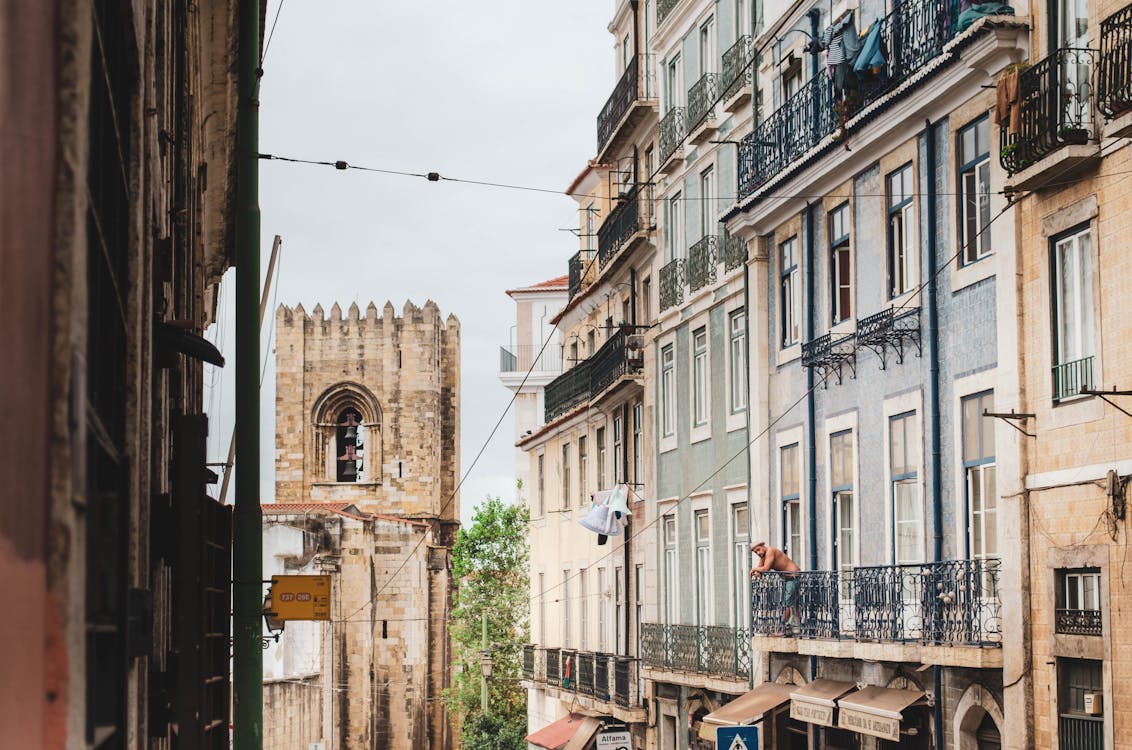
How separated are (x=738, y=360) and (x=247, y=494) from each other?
15863 mm

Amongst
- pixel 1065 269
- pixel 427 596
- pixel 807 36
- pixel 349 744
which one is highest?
pixel 807 36

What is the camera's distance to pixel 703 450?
27969mm

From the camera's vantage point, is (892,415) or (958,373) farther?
(892,415)

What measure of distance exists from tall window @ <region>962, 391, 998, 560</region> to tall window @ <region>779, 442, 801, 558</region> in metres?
5.39

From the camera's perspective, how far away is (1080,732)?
15.1 metres

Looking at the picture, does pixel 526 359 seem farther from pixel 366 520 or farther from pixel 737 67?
pixel 737 67

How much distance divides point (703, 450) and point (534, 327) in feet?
119

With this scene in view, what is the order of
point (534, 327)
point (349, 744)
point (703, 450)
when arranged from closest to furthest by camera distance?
point (703, 450), point (534, 327), point (349, 744)

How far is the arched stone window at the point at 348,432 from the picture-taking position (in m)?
84.2

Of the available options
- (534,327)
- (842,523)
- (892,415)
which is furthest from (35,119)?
(534,327)

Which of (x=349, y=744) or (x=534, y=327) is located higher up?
(x=534, y=327)

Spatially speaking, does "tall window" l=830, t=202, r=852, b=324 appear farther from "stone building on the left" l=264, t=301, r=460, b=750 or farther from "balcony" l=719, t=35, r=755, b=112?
"stone building on the left" l=264, t=301, r=460, b=750

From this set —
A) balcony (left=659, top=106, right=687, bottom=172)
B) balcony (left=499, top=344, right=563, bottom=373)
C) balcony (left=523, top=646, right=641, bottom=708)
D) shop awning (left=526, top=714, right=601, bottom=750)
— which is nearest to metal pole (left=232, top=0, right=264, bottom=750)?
balcony (left=659, top=106, right=687, bottom=172)

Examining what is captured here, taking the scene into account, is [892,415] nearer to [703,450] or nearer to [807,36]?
[807,36]
